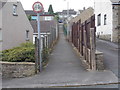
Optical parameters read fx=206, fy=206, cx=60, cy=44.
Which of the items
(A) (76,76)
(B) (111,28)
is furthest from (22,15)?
(A) (76,76)

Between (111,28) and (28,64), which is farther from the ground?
(111,28)

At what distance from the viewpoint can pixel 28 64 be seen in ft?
29.1

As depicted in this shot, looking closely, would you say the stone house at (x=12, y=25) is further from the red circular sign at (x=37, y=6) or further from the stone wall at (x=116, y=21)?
the stone wall at (x=116, y=21)

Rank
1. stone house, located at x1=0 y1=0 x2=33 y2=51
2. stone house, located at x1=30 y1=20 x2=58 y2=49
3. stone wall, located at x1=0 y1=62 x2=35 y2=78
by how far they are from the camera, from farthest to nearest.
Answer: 1. stone house, located at x1=0 y1=0 x2=33 y2=51
2. stone house, located at x1=30 y1=20 x2=58 y2=49
3. stone wall, located at x1=0 y1=62 x2=35 y2=78

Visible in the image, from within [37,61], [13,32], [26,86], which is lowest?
[26,86]

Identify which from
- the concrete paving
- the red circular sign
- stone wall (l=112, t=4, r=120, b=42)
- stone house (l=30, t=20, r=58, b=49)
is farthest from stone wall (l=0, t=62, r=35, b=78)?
stone wall (l=112, t=4, r=120, b=42)

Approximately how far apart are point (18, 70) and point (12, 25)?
37.4 ft

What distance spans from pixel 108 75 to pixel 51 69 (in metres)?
2.81

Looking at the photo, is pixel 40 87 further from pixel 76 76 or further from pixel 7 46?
pixel 7 46

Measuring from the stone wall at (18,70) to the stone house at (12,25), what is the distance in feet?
28.3

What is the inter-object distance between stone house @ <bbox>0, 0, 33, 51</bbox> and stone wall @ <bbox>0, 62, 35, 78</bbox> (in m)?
8.62

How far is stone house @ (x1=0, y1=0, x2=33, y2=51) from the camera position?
17655 mm

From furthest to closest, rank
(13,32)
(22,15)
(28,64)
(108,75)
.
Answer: (22,15) → (13,32) → (28,64) → (108,75)

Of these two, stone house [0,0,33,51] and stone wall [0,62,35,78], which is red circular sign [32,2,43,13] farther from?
stone house [0,0,33,51]
